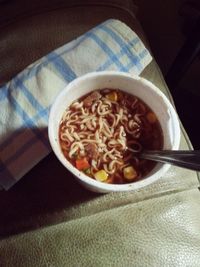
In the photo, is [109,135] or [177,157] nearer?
[177,157]

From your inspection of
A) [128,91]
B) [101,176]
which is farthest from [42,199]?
[128,91]

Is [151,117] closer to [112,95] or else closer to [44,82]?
[112,95]

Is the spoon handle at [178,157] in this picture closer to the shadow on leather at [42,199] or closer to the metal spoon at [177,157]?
the metal spoon at [177,157]

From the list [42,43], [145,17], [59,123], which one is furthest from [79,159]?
[145,17]

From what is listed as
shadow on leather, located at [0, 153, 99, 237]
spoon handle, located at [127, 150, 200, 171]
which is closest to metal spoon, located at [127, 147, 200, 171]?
spoon handle, located at [127, 150, 200, 171]

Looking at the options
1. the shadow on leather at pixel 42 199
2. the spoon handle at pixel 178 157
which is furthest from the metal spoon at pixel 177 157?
the shadow on leather at pixel 42 199

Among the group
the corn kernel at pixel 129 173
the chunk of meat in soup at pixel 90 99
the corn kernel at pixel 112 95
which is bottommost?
the corn kernel at pixel 129 173

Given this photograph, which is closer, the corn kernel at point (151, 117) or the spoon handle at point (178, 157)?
the spoon handle at point (178, 157)
